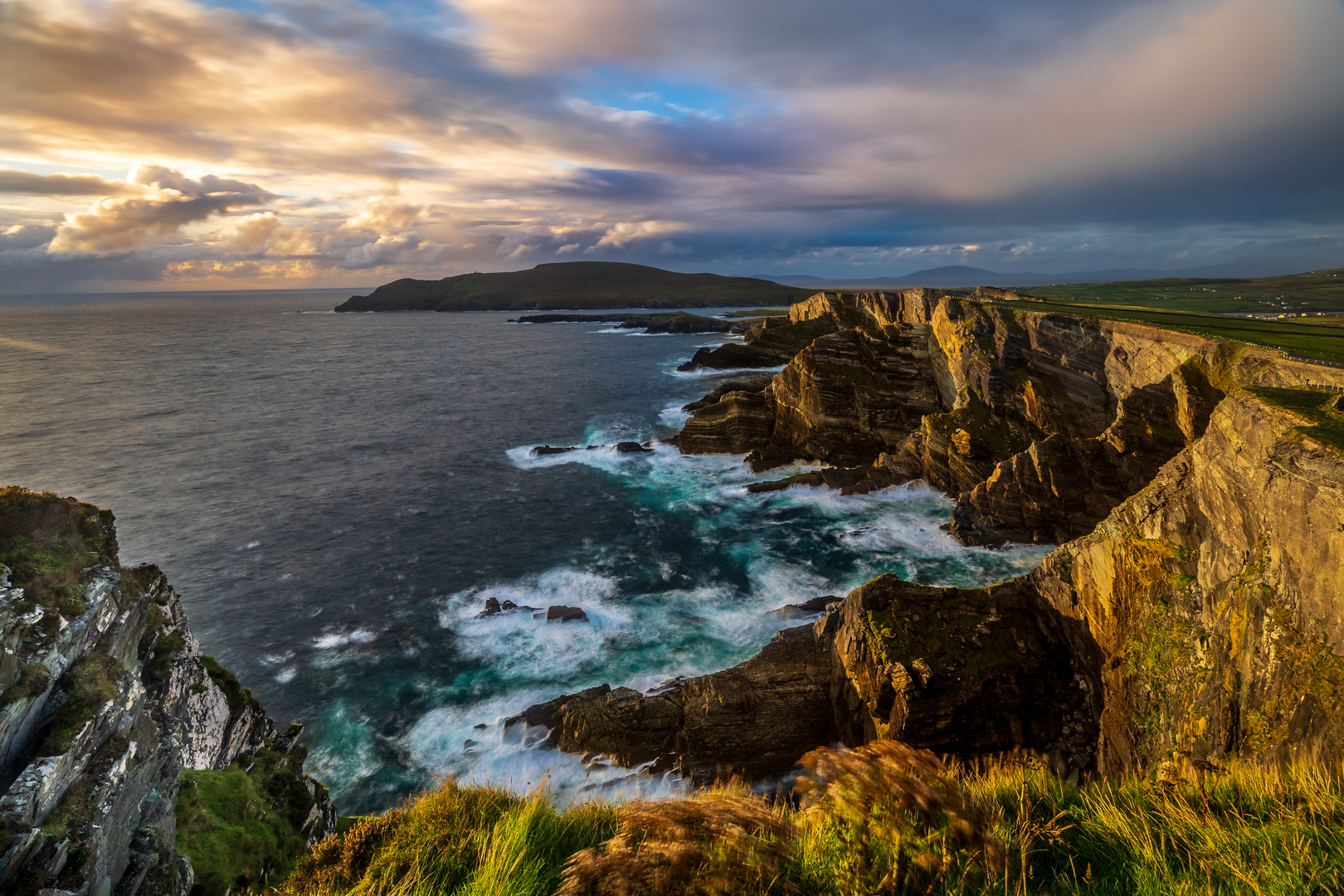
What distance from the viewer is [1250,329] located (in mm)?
29172

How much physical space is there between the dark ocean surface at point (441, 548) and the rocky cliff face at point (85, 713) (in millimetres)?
7773

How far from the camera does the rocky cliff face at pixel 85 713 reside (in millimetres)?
7578

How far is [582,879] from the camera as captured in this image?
182 inches

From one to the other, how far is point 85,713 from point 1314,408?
2260 cm

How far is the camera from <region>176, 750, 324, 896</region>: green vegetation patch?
31.1ft

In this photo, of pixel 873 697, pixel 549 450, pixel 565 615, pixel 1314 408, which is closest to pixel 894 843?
pixel 873 697

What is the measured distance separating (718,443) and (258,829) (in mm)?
38500

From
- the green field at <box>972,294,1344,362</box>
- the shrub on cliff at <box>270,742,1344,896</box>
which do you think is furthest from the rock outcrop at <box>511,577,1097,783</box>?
the green field at <box>972,294,1344,362</box>

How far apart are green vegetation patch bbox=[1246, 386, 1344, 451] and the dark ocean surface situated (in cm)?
1433

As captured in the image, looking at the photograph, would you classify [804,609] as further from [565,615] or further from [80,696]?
[80,696]

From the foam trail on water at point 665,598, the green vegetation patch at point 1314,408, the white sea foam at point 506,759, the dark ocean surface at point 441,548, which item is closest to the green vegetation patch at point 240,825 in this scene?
the white sea foam at point 506,759

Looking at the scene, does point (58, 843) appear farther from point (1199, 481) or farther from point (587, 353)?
point (587, 353)

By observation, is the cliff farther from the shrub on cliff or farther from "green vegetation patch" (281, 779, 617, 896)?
"green vegetation patch" (281, 779, 617, 896)

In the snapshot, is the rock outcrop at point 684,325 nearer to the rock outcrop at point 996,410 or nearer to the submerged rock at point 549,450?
the rock outcrop at point 996,410
